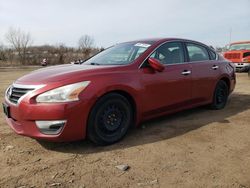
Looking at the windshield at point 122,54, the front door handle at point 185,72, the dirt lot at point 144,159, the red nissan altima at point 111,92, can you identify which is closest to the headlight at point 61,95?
the red nissan altima at point 111,92

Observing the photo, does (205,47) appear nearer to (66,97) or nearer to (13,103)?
(66,97)

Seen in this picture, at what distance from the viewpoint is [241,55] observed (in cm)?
1582

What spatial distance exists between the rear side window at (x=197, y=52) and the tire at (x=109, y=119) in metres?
1.86

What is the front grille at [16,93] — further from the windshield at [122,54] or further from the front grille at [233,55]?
the front grille at [233,55]

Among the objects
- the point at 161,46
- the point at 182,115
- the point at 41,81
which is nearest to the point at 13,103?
the point at 41,81

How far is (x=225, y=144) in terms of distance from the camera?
158 inches

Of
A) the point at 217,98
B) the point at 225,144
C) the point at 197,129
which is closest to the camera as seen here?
the point at 225,144

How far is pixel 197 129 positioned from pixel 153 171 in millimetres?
1766

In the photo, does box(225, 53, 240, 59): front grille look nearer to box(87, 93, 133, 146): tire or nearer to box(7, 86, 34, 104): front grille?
box(87, 93, 133, 146): tire

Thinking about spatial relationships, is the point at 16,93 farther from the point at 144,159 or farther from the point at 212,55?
the point at 212,55

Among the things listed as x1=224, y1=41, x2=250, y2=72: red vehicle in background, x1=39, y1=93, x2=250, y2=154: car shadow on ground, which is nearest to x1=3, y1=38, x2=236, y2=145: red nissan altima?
x1=39, y1=93, x2=250, y2=154: car shadow on ground

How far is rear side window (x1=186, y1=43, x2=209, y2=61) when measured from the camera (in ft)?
17.4

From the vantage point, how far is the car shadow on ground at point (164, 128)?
3891mm

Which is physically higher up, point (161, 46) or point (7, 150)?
point (161, 46)
